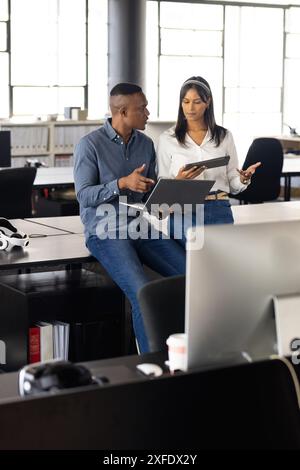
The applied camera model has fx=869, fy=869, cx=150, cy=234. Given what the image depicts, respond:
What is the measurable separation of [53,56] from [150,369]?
9.44m

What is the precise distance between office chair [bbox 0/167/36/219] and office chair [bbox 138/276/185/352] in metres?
3.08

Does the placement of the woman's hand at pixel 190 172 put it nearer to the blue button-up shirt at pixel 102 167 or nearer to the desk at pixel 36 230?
the blue button-up shirt at pixel 102 167

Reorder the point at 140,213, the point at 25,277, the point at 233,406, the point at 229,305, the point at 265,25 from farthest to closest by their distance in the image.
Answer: the point at 265,25 < the point at 25,277 < the point at 140,213 < the point at 229,305 < the point at 233,406

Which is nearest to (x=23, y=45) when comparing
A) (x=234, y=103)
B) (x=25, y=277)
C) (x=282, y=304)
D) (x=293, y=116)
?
(x=234, y=103)

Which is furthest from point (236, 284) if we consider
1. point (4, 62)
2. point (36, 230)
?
point (4, 62)

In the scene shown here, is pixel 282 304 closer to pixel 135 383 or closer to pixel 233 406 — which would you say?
pixel 233 406

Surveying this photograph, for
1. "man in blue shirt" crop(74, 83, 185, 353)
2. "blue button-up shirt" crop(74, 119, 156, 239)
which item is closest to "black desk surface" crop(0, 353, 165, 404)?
"man in blue shirt" crop(74, 83, 185, 353)

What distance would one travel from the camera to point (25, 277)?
15.0 ft

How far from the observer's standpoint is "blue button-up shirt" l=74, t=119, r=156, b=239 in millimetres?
3955

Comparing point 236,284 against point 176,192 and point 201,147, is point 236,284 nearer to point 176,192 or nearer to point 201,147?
point 176,192

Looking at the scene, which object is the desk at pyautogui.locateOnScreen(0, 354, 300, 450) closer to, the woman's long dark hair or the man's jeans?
the man's jeans

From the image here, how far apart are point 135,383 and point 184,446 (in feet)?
0.57

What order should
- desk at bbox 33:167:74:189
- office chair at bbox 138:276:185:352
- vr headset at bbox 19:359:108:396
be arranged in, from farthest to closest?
desk at bbox 33:167:74:189 < office chair at bbox 138:276:185:352 < vr headset at bbox 19:359:108:396

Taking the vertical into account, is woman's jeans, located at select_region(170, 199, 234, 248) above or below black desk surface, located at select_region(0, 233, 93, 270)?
above
